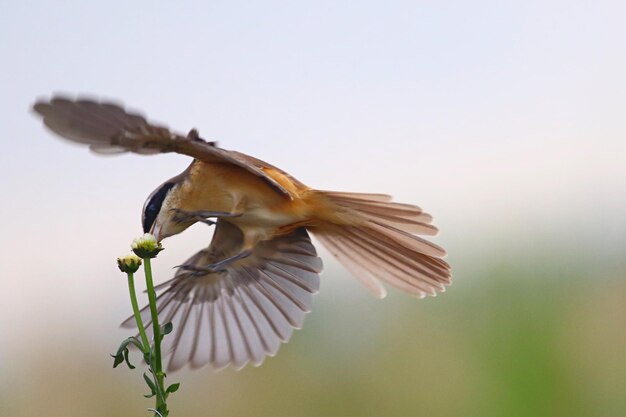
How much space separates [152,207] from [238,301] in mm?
817

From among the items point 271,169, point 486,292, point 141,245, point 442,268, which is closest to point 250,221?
point 271,169

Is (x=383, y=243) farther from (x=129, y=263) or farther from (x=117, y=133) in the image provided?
(x=129, y=263)

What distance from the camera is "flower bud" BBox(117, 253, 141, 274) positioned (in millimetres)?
Result: 1605

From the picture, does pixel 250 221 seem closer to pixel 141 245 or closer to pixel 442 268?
pixel 442 268

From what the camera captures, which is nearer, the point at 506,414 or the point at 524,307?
the point at 506,414

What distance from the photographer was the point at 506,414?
219 inches

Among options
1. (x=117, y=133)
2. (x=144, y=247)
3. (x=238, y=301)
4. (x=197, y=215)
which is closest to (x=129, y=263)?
(x=144, y=247)

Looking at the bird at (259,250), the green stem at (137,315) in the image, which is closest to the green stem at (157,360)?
the green stem at (137,315)

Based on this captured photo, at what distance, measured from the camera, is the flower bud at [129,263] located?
1.61 m

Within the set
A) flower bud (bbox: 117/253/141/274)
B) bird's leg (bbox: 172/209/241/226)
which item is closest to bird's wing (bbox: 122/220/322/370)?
bird's leg (bbox: 172/209/241/226)

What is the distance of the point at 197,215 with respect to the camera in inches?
110

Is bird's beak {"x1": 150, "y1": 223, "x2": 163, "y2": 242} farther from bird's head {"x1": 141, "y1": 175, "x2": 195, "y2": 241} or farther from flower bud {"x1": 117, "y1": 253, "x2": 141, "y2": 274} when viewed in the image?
flower bud {"x1": 117, "y1": 253, "x2": 141, "y2": 274}

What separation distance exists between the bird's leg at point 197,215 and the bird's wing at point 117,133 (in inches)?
6.2

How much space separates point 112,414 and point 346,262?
279 centimetres
